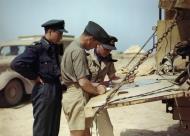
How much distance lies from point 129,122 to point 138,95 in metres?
3.36

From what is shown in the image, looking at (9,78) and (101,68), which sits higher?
(101,68)

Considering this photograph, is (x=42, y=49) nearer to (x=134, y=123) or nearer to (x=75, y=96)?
(x=75, y=96)

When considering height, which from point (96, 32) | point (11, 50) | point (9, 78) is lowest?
point (9, 78)

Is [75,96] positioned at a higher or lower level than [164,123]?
higher

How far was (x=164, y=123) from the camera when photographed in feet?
24.2

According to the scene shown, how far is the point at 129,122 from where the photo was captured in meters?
7.60

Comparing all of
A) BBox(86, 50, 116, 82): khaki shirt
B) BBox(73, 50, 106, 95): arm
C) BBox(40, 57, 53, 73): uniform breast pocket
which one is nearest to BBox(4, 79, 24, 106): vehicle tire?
BBox(86, 50, 116, 82): khaki shirt

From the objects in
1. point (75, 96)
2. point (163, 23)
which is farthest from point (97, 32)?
point (163, 23)

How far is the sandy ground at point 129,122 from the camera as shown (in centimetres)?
692

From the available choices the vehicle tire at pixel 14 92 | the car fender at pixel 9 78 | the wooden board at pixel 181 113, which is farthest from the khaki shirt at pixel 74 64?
the vehicle tire at pixel 14 92

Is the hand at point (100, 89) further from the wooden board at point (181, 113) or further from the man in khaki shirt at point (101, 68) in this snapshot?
the wooden board at point (181, 113)

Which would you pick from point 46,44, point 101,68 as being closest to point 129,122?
point 101,68

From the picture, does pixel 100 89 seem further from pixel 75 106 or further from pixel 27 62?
pixel 27 62

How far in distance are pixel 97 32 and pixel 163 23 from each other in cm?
237
